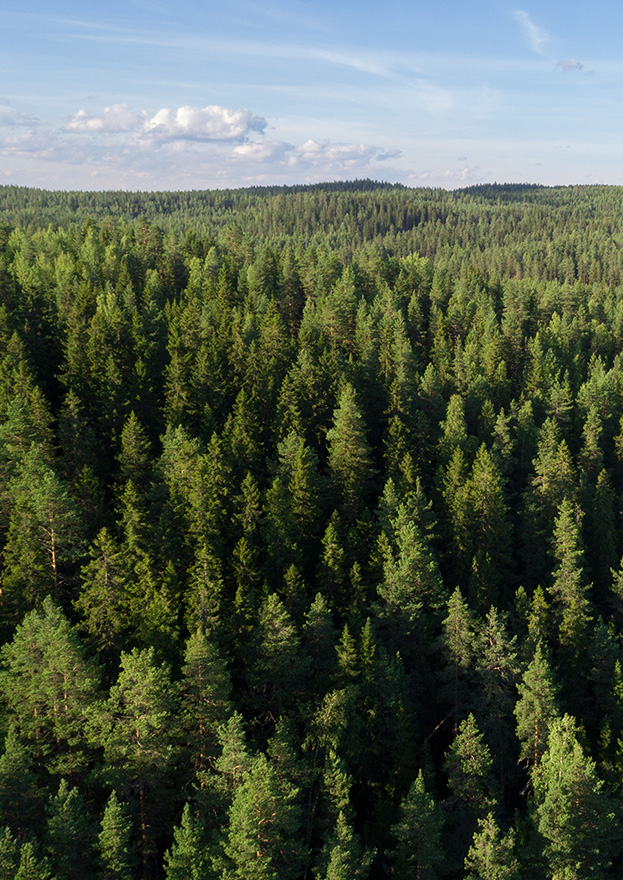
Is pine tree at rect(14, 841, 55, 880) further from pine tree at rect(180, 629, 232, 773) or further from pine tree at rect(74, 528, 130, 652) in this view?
pine tree at rect(74, 528, 130, 652)

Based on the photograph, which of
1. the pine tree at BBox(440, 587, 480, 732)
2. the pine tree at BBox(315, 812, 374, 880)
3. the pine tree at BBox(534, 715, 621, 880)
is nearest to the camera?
the pine tree at BBox(315, 812, 374, 880)

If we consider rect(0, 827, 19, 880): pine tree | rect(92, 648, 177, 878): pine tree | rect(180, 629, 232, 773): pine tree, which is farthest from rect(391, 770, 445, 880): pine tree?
rect(0, 827, 19, 880): pine tree

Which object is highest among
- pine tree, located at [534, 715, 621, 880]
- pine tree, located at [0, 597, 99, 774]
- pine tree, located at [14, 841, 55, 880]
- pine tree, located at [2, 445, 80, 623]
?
pine tree, located at [2, 445, 80, 623]

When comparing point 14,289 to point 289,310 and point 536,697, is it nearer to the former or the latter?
point 289,310

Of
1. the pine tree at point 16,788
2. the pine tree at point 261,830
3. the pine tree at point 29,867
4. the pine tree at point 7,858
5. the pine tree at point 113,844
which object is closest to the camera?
the pine tree at point 29,867

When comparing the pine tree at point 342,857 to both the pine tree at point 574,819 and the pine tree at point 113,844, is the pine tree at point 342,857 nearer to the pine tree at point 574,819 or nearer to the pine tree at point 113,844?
the pine tree at point 113,844

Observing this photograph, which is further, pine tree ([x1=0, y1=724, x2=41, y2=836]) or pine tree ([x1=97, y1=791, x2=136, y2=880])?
pine tree ([x1=0, y1=724, x2=41, y2=836])

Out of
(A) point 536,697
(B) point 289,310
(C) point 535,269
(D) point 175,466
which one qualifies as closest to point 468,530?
(A) point 536,697

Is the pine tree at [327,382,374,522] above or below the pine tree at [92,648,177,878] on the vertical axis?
above

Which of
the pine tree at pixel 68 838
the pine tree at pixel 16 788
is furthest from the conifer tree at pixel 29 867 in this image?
the pine tree at pixel 16 788
